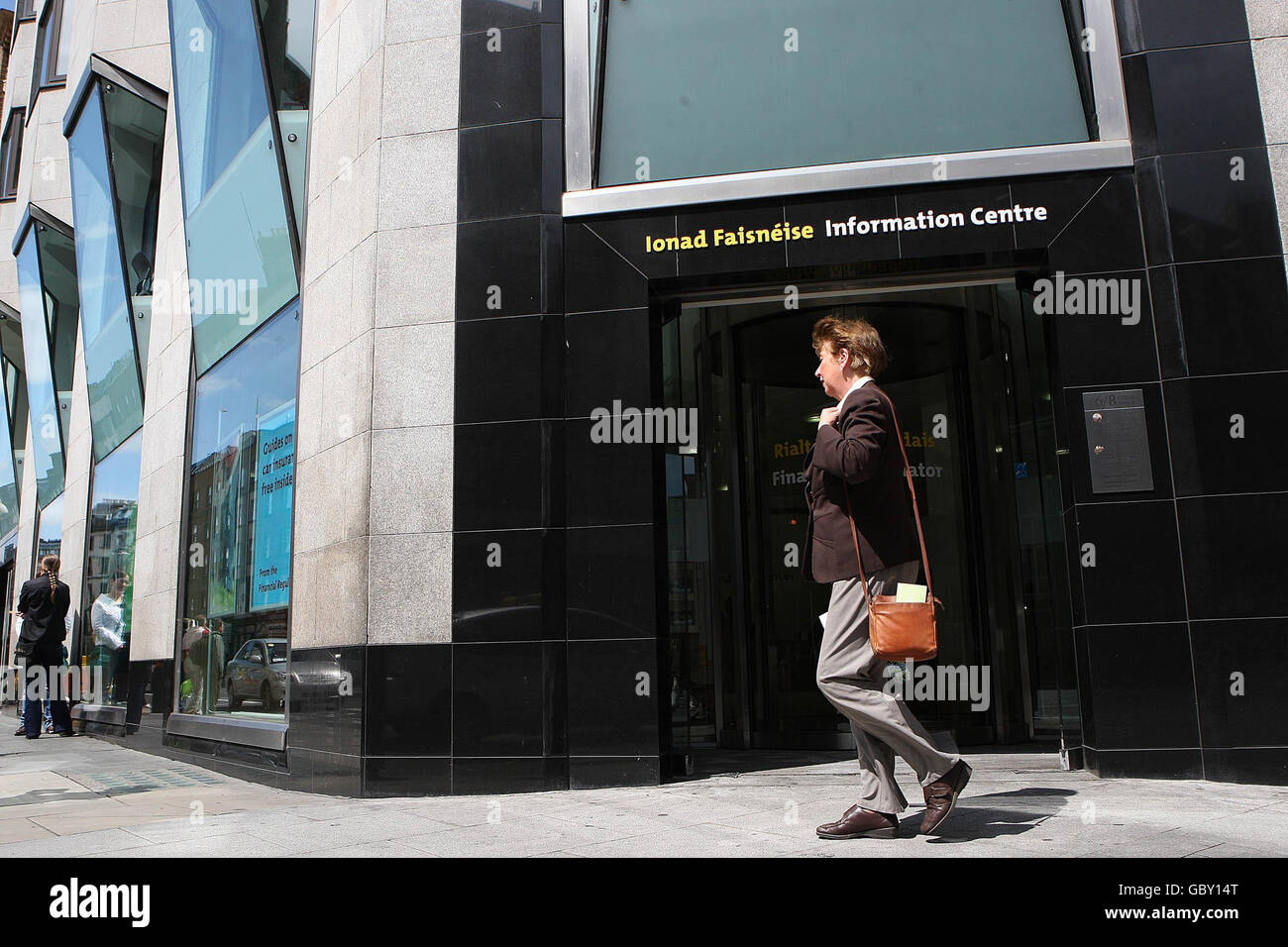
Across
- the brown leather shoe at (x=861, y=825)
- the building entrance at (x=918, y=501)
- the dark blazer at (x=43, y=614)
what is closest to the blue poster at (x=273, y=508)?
the building entrance at (x=918, y=501)

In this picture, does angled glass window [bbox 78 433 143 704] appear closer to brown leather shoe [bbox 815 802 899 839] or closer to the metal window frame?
the metal window frame

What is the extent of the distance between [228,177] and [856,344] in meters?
7.62

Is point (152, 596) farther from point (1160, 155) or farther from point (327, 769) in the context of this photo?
point (1160, 155)

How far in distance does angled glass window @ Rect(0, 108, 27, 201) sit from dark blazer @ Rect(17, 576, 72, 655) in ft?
58.0

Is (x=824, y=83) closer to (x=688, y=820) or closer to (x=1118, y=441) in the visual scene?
(x=1118, y=441)

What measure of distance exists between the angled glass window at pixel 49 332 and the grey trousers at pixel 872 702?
17039mm

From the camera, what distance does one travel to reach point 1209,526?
19.5 feet

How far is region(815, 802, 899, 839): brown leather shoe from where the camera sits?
4176mm

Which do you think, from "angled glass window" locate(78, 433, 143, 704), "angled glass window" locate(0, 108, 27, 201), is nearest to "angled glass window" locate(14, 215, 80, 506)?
"angled glass window" locate(78, 433, 143, 704)

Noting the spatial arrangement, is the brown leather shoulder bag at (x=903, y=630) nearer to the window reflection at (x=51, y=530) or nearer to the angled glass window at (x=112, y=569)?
the angled glass window at (x=112, y=569)

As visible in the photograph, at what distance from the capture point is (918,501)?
8.97m

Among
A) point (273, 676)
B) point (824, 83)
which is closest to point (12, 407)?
point (273, 676)

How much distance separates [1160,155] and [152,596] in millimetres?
10628
